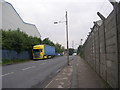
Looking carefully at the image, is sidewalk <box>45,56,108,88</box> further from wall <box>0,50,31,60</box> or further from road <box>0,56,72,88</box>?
wall <box>0,50,31,60</box>

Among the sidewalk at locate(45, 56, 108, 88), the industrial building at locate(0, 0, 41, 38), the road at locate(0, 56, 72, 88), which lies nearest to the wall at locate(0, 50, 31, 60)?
the industrial building at locate(0, 0, 41, 38)

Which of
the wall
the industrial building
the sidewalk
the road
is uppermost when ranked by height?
the industrial building

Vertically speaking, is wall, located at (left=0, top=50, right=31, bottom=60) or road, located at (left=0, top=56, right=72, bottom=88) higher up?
wall, located at (left=0, top=50, right=31, bottom=60)

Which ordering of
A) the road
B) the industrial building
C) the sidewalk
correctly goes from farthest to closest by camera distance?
1. the industrial building
2. the road
3. the sidewalk

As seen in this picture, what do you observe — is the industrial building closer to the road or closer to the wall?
the wall

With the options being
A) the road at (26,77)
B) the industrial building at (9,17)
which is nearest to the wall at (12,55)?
the industrial building at (9,17)

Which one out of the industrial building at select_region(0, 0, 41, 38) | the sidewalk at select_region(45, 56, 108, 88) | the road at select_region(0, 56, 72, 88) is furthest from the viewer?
the industrial building at select_region(0, 0, 41, 38)

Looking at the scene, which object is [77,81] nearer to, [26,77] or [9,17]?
[26,77]

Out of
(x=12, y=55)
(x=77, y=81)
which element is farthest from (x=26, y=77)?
(x=12, y=55)

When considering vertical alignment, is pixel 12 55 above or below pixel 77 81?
above

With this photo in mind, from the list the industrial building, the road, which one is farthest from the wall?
the road

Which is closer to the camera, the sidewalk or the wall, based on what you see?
the sidewalk

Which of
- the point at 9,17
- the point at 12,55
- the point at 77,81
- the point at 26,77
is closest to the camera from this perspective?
the point at 77,81

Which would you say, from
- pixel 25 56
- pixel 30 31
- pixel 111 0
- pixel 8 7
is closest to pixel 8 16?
pixel 8 7
